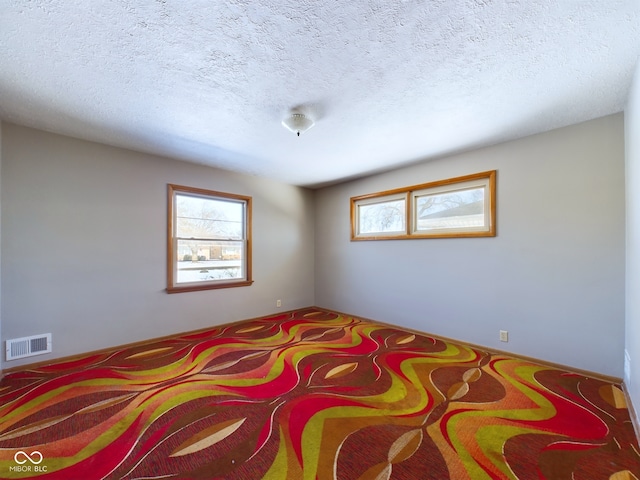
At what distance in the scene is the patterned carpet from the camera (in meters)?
1.51

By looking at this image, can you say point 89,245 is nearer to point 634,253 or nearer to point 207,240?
point 207,240

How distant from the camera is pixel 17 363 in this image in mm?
2680

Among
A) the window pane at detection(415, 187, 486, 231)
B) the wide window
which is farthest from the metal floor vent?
the window pane at detection(415, 187, 486, 231)

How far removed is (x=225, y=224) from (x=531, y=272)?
410 cm

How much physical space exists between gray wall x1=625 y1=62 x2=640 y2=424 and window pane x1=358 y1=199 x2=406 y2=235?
231 centimetres

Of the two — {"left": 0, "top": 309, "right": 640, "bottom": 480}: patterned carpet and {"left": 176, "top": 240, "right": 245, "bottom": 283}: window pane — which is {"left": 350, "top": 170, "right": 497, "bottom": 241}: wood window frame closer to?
{"left": 0, "top": 309, "right": 640, "bottom": 480}: patterned carpet

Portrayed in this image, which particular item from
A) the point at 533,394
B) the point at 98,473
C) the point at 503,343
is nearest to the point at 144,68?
the point at 98,473

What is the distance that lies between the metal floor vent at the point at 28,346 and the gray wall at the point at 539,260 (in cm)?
423

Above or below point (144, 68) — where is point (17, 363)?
below

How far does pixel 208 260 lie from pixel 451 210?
3.58 m

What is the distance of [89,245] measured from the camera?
10.1ft

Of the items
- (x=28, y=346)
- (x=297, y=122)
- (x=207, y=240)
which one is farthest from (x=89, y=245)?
(x=297, y=122)

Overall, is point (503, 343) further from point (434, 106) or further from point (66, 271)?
point (66, 271)

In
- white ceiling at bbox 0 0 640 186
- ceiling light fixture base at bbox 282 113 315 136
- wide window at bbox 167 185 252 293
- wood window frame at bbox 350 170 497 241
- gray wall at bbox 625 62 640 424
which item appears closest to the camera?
white ceiling at bbox 0 0 640 186
